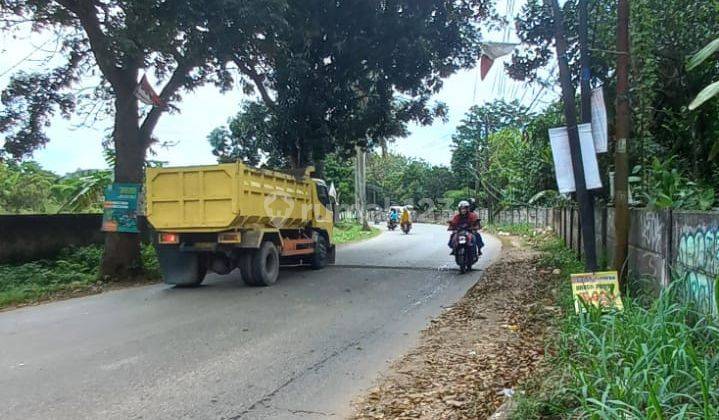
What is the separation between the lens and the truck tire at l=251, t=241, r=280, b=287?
36.3 feet

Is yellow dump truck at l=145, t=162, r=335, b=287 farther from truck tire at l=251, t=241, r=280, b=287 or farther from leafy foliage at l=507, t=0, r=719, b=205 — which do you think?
leafy foliage at l=507, t=0, r=719, b=205

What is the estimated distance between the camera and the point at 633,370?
3.71 metres

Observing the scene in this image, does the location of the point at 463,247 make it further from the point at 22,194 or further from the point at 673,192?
the point at 22,194

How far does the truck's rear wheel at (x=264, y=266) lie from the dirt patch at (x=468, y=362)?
3917 millimetres

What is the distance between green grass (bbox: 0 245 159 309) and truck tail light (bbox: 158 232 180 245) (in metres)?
2.24

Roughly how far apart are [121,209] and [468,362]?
9.46m

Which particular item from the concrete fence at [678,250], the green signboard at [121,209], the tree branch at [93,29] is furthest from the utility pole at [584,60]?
the green signboard at [121,209]

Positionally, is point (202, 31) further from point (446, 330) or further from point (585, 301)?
point (585, 301)

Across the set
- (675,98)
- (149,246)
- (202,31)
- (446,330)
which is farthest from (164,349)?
(149,246)

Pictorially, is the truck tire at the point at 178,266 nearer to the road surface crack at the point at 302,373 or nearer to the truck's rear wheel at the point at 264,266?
the truck's rear wheel at the point at 264,266

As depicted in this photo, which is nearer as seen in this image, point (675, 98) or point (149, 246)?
point (675, 98)

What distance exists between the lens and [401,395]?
4.91 metres

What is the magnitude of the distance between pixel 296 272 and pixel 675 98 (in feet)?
28.5

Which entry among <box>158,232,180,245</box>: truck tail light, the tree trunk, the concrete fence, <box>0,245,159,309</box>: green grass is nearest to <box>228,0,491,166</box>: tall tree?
the tree trunk
